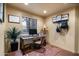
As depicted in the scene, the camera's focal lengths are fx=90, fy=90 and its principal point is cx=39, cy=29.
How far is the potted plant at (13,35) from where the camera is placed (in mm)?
1446

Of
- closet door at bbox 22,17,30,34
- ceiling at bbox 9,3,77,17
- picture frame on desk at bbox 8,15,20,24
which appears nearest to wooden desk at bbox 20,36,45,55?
closet door at bbox 22,17,30,34

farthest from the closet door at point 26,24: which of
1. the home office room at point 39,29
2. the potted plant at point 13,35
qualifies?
the potted plant at point 13,35

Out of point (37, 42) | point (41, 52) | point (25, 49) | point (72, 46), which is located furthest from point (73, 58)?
point (25, 49)

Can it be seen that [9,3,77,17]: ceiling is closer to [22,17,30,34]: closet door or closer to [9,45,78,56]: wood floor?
[22,17,30,34]: closet door

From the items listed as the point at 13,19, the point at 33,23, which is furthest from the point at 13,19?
the point at 33,23

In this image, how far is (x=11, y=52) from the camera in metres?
1.45

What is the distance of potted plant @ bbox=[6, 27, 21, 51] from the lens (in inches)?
56.9

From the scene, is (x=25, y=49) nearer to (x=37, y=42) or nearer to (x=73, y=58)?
(x=37, y=42)

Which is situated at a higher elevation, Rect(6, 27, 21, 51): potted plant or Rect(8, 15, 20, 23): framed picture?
Rect(8, 15, 20, 23): framed picture

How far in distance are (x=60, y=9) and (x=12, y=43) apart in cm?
96

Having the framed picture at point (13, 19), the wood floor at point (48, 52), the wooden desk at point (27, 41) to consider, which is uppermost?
the framed picture at point (13, 19)

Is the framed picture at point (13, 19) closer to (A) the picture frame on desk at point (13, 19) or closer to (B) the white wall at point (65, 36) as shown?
(A) the picture frame on desk at point (13, 19)

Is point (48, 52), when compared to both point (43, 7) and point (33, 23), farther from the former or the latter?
point (43, 7)

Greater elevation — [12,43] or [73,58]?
[12,43]
